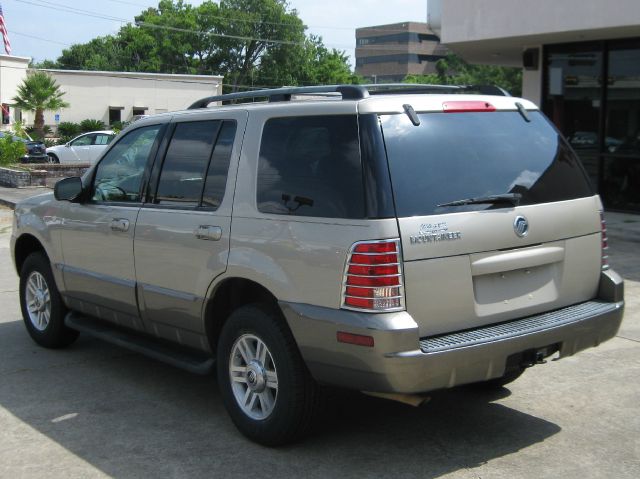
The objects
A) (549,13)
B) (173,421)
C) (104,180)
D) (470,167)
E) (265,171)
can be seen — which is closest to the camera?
(470,167)

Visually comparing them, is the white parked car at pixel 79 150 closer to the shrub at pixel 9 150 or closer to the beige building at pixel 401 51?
the shrub at pixel 9 150

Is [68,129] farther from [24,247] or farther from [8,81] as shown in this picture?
[24,247]

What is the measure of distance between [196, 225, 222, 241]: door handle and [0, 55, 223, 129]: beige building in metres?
49.8

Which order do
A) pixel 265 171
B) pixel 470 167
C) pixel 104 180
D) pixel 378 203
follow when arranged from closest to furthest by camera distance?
pixel 378 203
pixel 470 167
pixel 265 171
pixel 104 180

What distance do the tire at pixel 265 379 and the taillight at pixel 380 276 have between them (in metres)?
0.63

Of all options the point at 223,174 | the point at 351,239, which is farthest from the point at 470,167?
the point at 223,174

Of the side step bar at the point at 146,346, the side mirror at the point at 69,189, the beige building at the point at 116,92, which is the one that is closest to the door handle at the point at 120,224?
the side mirror at the point at 69,189

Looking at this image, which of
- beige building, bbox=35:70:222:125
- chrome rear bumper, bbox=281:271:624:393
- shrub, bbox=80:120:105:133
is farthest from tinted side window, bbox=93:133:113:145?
chrome rear bumper, bbox=281:271:624:393

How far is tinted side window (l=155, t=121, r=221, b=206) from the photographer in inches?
200

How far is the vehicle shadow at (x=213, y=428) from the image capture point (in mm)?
4371

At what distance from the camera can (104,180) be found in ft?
19.8

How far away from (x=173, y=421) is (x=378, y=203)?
2.08 metres

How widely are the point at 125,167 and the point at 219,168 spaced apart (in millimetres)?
1215

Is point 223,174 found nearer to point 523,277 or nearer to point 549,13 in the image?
point 523,277
